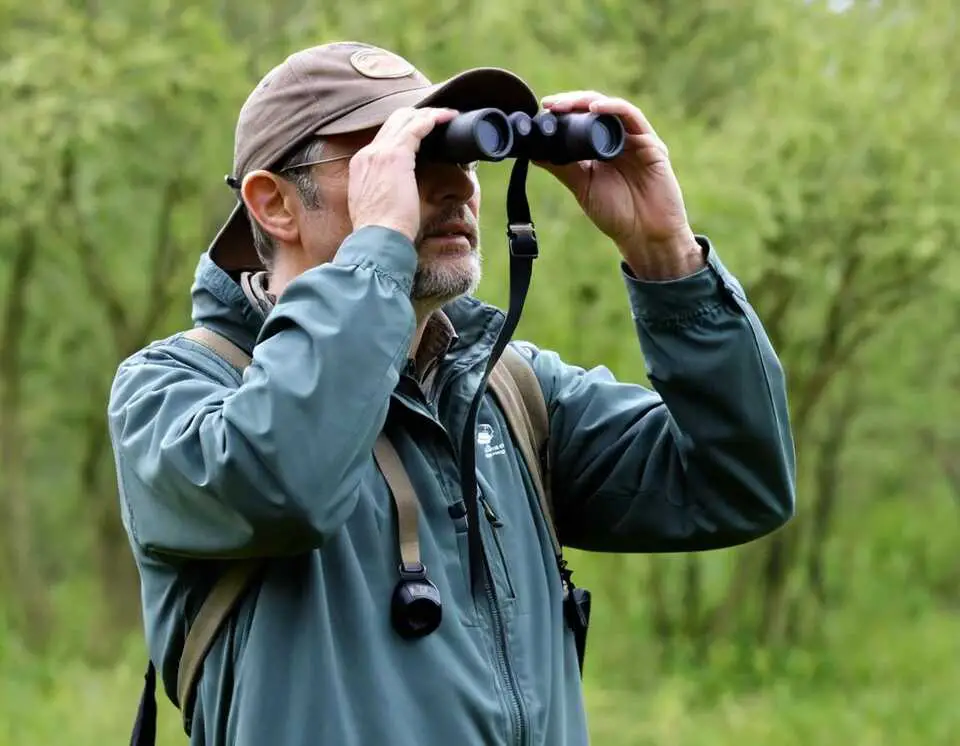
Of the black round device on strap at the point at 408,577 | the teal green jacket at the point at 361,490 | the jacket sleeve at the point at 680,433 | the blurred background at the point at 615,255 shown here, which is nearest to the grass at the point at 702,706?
the blurred background at the point at 615,255

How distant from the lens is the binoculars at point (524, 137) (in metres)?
2.16

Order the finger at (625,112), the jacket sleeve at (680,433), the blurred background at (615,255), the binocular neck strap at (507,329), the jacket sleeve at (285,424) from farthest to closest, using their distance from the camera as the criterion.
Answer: the blurred background at (615,255)
the jacket sleeve at (680,433)
the finger at (625,112)
the binocular neck strap at (507,329)
the jacket sleeve at (285,424)

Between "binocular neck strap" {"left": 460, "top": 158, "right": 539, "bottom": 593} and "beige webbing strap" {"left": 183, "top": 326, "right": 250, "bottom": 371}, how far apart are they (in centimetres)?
35

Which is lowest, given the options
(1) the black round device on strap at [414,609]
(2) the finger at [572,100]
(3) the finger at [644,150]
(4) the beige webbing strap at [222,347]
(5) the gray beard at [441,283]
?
(1) the black round device on strap at [414,609]

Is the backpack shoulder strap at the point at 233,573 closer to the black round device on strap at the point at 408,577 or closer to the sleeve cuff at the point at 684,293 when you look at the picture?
the black round device on strap at the point at 408,577

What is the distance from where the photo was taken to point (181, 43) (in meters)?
10.5

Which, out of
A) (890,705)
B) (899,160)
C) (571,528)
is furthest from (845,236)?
(571,528)

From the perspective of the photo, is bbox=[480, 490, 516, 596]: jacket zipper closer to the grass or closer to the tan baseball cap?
the tan baseball cap

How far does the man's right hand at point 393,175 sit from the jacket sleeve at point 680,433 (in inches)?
18.4

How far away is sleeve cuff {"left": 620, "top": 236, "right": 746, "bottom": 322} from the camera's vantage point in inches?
94.3

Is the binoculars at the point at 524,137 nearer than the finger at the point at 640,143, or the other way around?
the binoculars at the point at 524,137

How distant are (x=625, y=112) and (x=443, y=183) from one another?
1.03 ft

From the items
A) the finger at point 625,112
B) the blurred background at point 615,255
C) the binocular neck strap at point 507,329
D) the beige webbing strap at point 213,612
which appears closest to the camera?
the beige webbing strap at point 213,612

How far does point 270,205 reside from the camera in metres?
2.37
